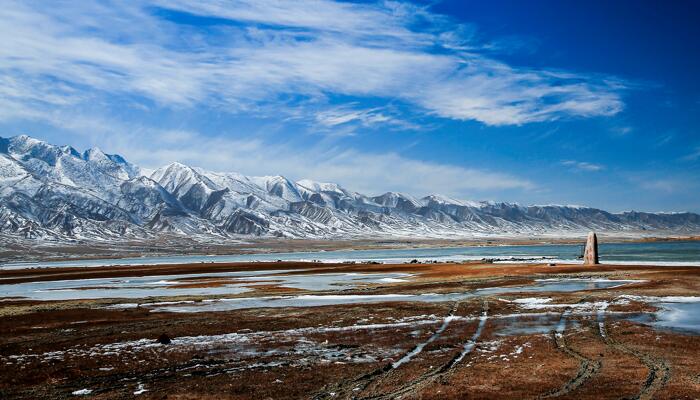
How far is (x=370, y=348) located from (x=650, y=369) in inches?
377

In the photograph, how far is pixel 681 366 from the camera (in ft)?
53.0

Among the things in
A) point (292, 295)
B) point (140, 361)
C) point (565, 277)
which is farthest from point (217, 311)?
point (565, 277)

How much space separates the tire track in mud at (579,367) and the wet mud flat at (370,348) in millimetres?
78

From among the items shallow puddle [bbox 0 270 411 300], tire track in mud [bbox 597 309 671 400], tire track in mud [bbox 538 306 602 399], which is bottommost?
Answer: shallow puddle [bbox 0 270 411 300]

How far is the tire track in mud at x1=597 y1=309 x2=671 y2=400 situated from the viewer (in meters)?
13.8

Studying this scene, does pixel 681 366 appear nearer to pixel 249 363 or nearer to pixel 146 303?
pixel 249 363

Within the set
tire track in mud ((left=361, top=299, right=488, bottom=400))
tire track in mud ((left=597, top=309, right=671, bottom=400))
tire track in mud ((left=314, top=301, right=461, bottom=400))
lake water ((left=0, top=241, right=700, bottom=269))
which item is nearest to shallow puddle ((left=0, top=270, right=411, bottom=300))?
tire track in mud ((left=361, top=299, right=488, bottom=400))

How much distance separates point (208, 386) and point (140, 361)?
17.1 ft

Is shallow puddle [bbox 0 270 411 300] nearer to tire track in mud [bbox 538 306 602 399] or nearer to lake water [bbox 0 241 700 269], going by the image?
tire track in mud [bbox 538 306 602 399]

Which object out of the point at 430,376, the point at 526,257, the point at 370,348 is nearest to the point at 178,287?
the point at 370,348

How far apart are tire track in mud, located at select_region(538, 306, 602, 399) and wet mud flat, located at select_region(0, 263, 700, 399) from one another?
0.08 metres

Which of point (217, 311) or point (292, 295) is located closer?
point (217, 311)

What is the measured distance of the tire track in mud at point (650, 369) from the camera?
13.8 m

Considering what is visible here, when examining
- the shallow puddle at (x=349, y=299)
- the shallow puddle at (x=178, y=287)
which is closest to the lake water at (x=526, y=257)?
the shallow puddle at (x=349, y=299)
